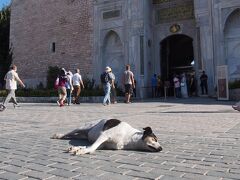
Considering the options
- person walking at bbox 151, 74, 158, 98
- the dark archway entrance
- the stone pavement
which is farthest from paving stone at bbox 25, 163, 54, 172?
the dark archway entrance

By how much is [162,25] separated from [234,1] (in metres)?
5.57

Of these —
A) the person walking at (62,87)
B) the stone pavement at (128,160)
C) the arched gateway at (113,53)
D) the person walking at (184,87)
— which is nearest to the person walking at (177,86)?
the person walking at (184,87)

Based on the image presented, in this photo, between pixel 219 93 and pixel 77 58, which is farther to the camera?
pixel 77 58

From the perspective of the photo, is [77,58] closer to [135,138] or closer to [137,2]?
[137,2]

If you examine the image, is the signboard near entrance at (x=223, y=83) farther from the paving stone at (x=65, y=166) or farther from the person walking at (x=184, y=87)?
the paving stone at (x=65, y=166)

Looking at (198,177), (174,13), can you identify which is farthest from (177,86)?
(198,177)

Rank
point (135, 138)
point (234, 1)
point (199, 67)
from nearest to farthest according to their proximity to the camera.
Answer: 1. point (135, 138)
2. point (234, 1)
3. point (199, 67)

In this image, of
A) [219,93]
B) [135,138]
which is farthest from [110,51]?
[135,138]

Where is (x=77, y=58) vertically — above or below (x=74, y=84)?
above

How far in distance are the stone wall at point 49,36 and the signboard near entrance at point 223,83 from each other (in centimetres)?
1069

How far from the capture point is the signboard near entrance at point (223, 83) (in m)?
16.9

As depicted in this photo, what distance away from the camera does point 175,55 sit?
28.9 m

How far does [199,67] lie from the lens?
21.6m

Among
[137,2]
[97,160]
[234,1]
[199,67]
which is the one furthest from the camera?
[137,2]
